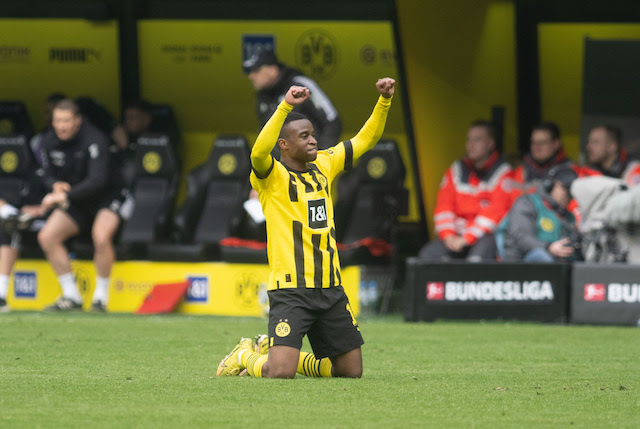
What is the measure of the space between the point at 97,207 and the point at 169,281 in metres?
1.02

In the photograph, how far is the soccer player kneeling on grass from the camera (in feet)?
22.2

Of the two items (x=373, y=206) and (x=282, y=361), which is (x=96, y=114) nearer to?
(x=373, y=206)

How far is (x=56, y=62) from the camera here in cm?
1456

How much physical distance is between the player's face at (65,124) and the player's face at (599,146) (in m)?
4.85

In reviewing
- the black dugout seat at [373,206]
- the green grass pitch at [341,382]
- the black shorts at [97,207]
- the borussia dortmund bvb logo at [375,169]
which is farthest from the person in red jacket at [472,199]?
the black shorts at [97,207]

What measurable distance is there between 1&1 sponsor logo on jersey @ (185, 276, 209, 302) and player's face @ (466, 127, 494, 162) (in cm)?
281

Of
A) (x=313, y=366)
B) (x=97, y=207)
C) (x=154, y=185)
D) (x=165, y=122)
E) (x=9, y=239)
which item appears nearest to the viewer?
(x=313, y=366)

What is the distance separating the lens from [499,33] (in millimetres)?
12594

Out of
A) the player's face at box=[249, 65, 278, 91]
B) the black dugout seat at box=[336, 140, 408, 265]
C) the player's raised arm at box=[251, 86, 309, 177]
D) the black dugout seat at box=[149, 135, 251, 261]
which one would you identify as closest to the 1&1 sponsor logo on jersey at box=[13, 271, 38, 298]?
the black dugout seat at box=[149, 135, 251, 261]

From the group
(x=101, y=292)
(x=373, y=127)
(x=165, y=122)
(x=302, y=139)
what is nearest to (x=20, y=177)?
(x=165, y=122)

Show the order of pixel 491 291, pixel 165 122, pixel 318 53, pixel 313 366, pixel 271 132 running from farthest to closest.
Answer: pixel 165 122
pixel 318 53
pixel 491 291
pixel 313 366
pixel 271 132

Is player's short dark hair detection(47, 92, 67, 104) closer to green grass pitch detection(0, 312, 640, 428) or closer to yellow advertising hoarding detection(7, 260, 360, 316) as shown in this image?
yellow advertising hoarding detection(7, 260, 360, 316)

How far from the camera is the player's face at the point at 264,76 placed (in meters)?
10.6

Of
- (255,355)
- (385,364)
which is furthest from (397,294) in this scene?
(255,355)
